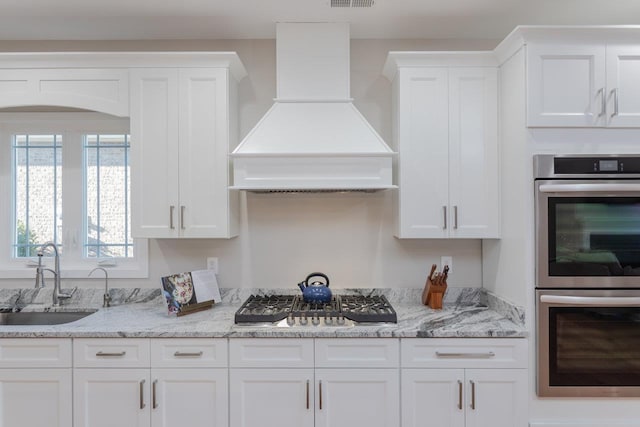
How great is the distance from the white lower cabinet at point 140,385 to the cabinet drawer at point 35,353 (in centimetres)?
7

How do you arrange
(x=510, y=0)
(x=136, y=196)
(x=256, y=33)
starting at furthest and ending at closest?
(x=256, y=33) < (x=136, y=196) < (x=510, y=0)

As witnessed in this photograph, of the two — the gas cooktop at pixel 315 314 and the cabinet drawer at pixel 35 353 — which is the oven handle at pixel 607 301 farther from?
the cabinet drawer at pixel 35 353

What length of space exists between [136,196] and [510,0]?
2.33 meters

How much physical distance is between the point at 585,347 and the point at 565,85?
1.28 meters

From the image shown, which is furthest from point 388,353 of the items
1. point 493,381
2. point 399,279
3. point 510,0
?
point 510,0

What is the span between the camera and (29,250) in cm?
276

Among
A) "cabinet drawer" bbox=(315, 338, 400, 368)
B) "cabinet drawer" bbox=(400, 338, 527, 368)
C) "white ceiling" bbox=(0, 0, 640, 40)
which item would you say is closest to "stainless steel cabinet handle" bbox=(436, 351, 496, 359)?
"cabinet drawer" bbox=(400, 338, 527, 368)

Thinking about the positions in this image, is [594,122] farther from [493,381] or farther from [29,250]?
[29,250]

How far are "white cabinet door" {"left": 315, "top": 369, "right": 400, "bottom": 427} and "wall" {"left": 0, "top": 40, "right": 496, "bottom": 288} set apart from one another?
728mm

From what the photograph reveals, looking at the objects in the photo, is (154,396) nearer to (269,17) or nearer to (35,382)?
(35,382)

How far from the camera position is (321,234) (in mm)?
2686

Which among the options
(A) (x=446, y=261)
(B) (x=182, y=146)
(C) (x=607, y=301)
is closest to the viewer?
(C) (x=607, y=301)

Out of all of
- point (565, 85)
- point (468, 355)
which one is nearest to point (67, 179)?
point (468, 355)

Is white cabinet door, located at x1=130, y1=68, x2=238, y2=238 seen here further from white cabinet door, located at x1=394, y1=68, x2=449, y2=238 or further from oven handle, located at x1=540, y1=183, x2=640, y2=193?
oven handle, located at x1=540, y1=183, x2=640, y2=193
